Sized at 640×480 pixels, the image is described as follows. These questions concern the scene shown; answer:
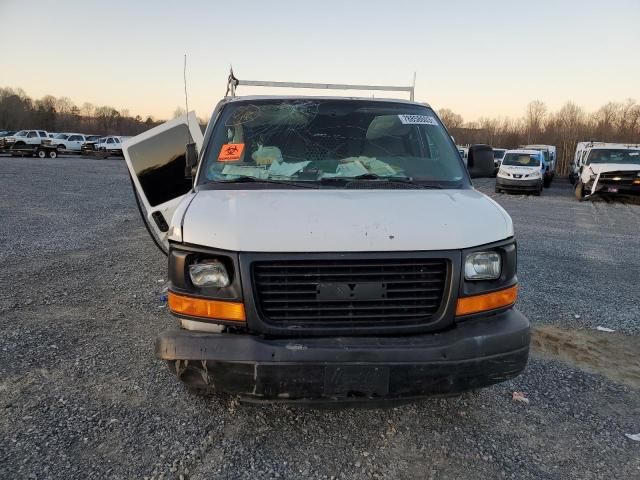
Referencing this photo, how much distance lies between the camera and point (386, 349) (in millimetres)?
2615

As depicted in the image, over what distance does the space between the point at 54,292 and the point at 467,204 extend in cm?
483

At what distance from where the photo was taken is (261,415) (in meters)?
3.20

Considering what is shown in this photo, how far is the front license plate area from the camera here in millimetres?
2564

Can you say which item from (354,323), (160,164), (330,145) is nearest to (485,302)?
(354,323)

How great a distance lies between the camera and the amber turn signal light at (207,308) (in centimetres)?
269

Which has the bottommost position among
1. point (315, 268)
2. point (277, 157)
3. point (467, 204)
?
point (315, 268)

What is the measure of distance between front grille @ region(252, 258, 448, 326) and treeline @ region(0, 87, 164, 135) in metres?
68.4

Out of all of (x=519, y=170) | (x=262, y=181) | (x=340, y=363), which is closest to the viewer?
(x=340, y=363)

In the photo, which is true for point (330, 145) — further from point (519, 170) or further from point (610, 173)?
point (519, 170)

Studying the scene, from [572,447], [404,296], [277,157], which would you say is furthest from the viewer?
[277,157]

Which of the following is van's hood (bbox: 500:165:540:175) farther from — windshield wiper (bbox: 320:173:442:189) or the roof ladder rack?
windshield wiper (bbox: 320:173:442:189)

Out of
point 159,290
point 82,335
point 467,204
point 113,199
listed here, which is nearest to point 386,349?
point 467,204

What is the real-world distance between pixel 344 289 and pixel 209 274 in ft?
2.48

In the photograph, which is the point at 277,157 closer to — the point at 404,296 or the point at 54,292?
Answer: the point at 404,296
